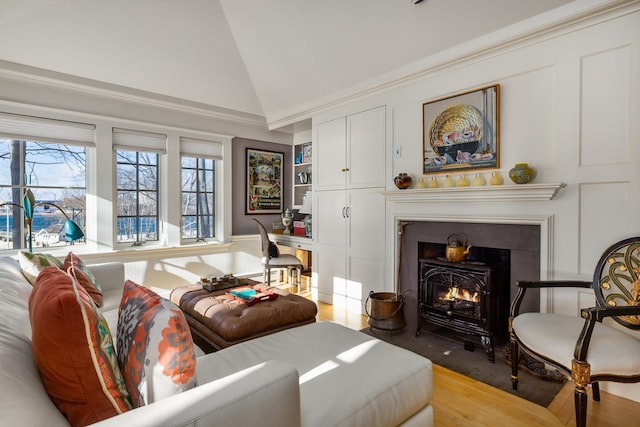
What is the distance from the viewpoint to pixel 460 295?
9.27ft

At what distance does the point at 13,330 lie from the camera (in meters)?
1.01

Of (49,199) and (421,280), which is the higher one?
(49,199)

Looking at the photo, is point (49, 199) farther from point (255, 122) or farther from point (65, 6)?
point (255, 122)

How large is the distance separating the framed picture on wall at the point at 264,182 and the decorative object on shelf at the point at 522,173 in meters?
3.59

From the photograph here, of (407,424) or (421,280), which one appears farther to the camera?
(421,280)

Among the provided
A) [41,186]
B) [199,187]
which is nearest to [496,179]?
[199,187]

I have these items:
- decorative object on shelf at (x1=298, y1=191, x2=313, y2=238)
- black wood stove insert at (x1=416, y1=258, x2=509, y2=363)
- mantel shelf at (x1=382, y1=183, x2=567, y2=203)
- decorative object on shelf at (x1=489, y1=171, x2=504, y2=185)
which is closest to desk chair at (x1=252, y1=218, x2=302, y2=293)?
decorative object on shelf at (x1=298, y1=191, x2=313, y2=238)

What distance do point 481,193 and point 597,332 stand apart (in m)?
1.17

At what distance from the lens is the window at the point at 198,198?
448 centimetres

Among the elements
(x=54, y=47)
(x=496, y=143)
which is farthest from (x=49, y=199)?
(x=496, y=143)

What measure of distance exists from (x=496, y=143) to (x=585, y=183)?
66cm

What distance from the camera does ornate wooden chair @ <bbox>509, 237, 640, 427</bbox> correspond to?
5.35ft

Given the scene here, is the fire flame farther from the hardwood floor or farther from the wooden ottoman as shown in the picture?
the wooden ottoman

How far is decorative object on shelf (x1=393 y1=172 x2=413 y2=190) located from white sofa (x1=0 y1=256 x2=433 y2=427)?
1635 mm
